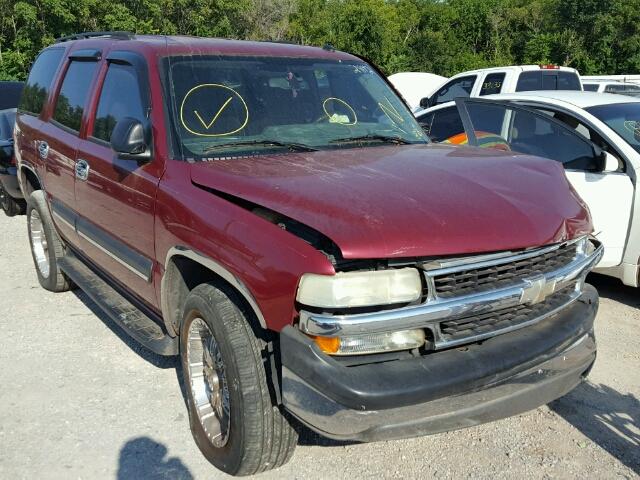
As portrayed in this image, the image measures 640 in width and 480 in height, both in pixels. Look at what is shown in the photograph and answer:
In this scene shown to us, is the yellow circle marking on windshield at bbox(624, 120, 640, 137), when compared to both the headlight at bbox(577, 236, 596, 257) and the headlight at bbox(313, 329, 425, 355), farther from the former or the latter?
the headlight at bbox(313, 329, 425, 355)

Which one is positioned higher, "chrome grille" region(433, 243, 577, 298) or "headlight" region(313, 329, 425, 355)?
"chrome grille" region(433, 243, 577, 298)

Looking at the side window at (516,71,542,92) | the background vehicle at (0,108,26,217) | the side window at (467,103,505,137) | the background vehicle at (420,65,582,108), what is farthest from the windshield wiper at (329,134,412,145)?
the side window at (516,71,542,92)

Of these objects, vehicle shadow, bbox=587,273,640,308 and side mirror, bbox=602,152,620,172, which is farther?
vehicle shadow, bbox=587,273,640,308

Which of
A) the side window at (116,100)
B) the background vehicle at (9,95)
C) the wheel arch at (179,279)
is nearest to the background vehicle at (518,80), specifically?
the background vehicle at (9,95)

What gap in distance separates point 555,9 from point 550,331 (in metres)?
40.9

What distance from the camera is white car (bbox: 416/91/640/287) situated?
513cm

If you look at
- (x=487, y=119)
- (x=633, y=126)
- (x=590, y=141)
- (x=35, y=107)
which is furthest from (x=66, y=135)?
(x=633, y=126)

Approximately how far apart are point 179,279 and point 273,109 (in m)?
1.14

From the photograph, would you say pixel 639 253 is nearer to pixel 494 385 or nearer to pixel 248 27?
pixel 494 385

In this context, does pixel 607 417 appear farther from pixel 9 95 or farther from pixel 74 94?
pixel 9 95

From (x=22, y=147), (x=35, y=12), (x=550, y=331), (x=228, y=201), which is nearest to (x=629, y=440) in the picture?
(x=550, y=331)

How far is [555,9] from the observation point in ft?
127

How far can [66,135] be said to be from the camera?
4.67m

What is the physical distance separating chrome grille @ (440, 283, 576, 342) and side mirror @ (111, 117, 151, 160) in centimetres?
184
